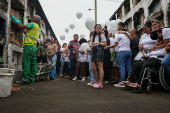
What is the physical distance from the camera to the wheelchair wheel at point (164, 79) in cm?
336

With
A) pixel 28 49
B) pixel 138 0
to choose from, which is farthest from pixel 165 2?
pixel 28 49

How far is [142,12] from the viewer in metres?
16.2

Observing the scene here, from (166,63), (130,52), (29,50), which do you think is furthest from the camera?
(29,50)

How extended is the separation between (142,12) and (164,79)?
48.4 feet

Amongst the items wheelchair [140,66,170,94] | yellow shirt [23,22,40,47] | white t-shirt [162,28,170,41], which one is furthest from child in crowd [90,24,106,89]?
yellow shirt [23,22,40,47]

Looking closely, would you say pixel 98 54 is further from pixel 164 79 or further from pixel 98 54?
pixel 164 79

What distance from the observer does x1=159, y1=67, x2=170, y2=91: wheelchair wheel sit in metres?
3.36

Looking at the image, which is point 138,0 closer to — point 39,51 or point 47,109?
point 39,51

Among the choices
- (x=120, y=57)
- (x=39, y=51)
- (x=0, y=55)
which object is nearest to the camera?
(x=120, y=57)

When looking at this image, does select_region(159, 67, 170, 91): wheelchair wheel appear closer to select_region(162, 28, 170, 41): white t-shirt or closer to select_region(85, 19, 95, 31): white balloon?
select_region(162, 28, 170, 41): white t-shirt

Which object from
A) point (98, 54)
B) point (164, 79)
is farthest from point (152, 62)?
point (98, 54)

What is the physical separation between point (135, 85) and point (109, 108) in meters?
1.65

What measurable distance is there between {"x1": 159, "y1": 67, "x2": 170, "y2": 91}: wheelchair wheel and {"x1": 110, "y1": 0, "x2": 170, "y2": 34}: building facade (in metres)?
8.96

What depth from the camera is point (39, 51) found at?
7.73 m
